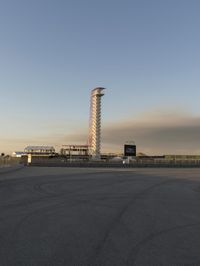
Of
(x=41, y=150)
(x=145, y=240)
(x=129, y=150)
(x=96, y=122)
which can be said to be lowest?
(x=145, y=240)

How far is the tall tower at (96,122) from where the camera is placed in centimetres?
12278

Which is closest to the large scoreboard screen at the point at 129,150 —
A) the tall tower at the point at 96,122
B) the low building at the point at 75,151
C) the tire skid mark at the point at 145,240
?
the tall tower at the point at 96,122

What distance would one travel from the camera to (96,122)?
12256 centimetres

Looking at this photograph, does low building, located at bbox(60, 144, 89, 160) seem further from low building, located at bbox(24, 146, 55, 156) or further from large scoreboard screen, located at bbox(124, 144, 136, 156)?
large scoreboard screen, located at bbox(124, 144, 136, 156)

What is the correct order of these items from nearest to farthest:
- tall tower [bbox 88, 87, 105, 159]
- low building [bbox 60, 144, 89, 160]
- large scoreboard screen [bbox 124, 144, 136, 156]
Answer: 1. large scoreboard screen [bbox 124, 144, 136, 156]
2. tall tower [bbox 88, 87, 105, 159]
3. low building [bbox 60, 144, 89, 160]

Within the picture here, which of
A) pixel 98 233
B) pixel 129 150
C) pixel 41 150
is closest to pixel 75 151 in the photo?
pixel 41 150

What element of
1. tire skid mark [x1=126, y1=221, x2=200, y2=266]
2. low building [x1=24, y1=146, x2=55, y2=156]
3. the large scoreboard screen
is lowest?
tire skid mark [x1=126, y1=221, x2=200, y2=266]

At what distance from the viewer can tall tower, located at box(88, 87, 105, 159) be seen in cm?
12278

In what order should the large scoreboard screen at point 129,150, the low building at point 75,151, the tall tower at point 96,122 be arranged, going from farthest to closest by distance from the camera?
1. the low building at point 75,151
2. the tall tower at point 96,122
3. the large scoreboard screen at point 129,150

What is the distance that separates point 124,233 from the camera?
28.4 feet

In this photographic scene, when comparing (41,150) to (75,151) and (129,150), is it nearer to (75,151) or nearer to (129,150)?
(75,151)

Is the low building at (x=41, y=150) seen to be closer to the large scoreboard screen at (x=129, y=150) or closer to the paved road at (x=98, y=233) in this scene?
the large scoreboard screen at (x=129, y=150)

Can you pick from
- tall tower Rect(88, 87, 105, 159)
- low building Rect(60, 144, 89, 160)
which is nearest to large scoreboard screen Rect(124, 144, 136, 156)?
tall tower Rect(88, 87, 105, 159)

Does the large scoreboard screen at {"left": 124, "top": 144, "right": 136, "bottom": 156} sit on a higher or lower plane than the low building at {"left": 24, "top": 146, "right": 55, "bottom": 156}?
lower
